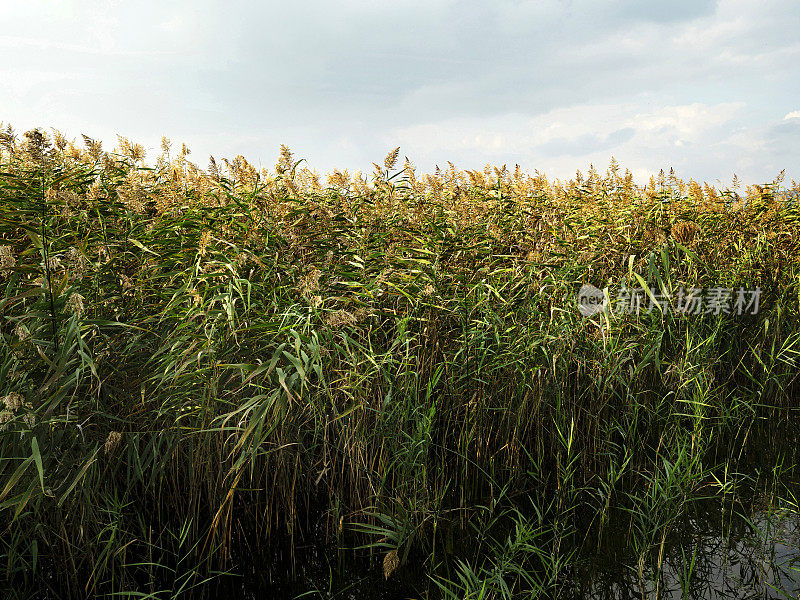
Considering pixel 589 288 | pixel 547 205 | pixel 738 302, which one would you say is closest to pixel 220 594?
pixel 589 288

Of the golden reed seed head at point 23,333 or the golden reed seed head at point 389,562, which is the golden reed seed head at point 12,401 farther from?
the golden reed seed head at point 389,562

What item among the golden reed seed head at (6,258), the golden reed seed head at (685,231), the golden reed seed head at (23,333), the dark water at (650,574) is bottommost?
the dark water at (650,574)

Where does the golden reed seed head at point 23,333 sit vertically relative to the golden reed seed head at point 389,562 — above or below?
above

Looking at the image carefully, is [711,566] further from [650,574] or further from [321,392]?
[321,392]

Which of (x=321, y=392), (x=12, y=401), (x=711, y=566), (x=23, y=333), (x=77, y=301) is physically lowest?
(x=711, y=566)

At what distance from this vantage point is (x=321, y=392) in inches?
108

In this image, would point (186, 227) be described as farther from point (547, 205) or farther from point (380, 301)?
point (547, 205)

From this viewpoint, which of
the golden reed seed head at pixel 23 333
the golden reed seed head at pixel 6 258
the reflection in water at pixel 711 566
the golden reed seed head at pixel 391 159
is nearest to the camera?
the golden reed seed head at pixel 23 333

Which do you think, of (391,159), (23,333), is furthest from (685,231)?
(23,333)

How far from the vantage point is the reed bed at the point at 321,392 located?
254cm

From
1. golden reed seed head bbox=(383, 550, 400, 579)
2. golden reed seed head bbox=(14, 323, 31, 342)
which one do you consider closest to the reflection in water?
golden reed seed head bbox=(383, 550, 400, 579)

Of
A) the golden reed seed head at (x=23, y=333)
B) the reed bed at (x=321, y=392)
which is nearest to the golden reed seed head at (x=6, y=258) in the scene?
the reed bed at (x=321, y=392)

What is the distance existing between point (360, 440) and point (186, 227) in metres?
1.51

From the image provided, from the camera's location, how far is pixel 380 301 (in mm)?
3168
